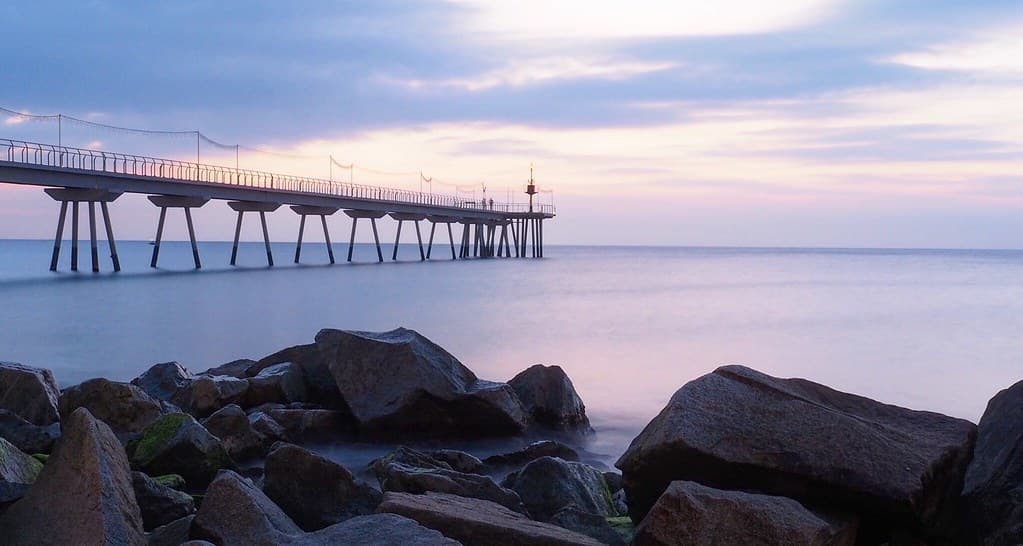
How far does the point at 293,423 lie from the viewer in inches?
316

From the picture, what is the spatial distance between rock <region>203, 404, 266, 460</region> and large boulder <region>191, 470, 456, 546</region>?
9.13ft

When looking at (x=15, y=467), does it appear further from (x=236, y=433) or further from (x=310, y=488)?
(x=236, y=433)

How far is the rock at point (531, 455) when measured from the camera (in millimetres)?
7449

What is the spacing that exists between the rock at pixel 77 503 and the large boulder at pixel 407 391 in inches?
157

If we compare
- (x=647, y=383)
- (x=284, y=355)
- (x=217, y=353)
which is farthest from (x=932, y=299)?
(x=284, y=355)

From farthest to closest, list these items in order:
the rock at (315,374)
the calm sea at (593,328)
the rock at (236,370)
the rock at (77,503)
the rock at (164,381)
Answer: the calm sea at (593,328) → the rock at (236,370) → the rock at (164,381) → the rock at (315,374) → the rock at (77,503)

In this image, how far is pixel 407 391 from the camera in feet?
25.8

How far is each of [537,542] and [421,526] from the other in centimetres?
54

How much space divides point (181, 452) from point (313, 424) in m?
2.27

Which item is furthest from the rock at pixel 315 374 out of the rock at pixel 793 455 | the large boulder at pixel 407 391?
the rock at pixel 793 455

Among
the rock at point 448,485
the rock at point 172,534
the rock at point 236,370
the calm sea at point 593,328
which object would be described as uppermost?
the rock at point 172,534

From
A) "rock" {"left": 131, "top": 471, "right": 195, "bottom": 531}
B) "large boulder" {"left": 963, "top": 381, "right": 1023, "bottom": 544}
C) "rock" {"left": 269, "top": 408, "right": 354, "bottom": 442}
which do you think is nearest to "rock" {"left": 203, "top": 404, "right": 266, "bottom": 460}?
"rock" {"left": 269, "top": 408, "right": 354, "bottom": 442}

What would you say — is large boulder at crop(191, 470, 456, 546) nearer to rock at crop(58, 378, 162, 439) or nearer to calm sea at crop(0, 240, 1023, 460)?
rock at crop(58, 378, 162, 439)

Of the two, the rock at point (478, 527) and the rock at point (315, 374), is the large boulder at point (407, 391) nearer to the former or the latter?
the rock at point (315, 374)
